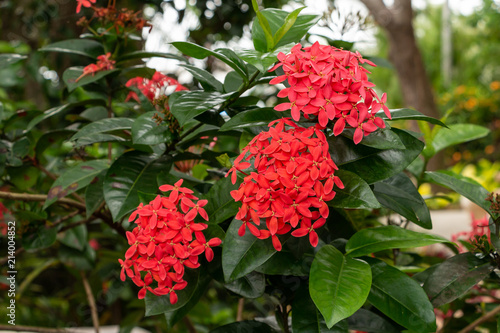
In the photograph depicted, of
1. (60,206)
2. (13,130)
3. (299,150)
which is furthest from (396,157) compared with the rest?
(13,130)

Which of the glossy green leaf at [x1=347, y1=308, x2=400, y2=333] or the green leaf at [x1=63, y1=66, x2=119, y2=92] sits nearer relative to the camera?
the glossy green leaf at [x1=347, y1=308, x2=400, y2=333]

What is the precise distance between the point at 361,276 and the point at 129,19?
722mm

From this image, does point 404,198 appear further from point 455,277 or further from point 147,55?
point 147,55

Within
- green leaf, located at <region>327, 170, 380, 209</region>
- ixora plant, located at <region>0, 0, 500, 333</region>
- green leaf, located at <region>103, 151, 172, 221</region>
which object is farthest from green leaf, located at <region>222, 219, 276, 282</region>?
green leaf, located at <region>103, 151, 172, 221</region>

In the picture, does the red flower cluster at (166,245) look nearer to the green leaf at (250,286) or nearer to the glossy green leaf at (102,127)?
the green leaf at (250,286)

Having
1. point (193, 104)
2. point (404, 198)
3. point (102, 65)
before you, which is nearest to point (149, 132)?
point (193, 104)

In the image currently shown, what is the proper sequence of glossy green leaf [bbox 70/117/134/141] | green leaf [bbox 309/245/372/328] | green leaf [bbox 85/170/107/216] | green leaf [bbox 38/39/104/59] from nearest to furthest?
green leaf [bbox 309/245/372/328]
glossy green leaf [bbox 70/117/134/141]
green leaf [bbox 85/170/107/216]
green leaf [bbox 38/39/104/59]

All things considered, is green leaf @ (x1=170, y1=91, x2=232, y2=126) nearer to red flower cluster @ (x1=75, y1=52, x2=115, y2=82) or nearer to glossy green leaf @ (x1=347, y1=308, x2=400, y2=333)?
red flower cluster @ (x1=75, y1=52, x2=115, y2=82)

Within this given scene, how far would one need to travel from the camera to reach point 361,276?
60cm

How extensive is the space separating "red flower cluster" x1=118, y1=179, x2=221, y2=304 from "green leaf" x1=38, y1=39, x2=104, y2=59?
53cm

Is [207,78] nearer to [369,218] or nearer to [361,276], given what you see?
[361,276]

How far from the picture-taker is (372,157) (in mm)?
673

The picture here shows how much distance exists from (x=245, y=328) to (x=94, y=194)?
1.23 feet

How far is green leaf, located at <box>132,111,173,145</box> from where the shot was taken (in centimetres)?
72
